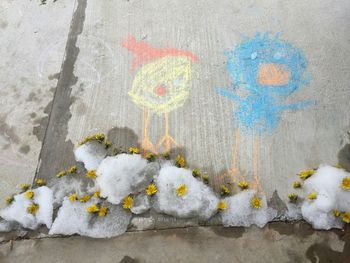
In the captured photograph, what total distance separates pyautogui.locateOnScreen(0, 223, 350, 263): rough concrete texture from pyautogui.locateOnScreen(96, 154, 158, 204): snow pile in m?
0.30

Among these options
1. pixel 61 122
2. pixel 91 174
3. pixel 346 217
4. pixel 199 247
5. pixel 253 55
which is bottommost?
pixel 199 247

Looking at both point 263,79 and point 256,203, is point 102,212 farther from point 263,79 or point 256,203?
point 263,79

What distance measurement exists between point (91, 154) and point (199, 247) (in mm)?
1024

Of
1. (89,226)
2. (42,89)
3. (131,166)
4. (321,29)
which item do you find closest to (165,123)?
(131,166)

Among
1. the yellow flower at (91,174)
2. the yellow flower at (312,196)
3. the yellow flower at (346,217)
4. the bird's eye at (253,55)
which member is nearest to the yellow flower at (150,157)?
the yellow flower at (91,174)

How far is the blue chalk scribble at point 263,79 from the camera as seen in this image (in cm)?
280

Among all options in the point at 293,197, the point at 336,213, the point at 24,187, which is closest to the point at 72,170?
the point at 24,187

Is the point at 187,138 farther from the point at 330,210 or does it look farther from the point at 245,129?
the point at 330,210

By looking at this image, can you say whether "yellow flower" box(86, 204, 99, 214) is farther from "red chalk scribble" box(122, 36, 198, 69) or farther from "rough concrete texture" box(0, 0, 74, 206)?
"red chalk scribble" box(122, 36, 198, 69)

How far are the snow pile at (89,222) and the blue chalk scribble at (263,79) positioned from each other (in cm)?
108

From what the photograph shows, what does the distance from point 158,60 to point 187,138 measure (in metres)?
0.81

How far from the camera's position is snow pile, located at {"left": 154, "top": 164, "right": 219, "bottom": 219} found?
7.98ft

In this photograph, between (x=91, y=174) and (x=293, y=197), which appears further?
(x=91, y=174)

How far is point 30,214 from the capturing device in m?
2.54
